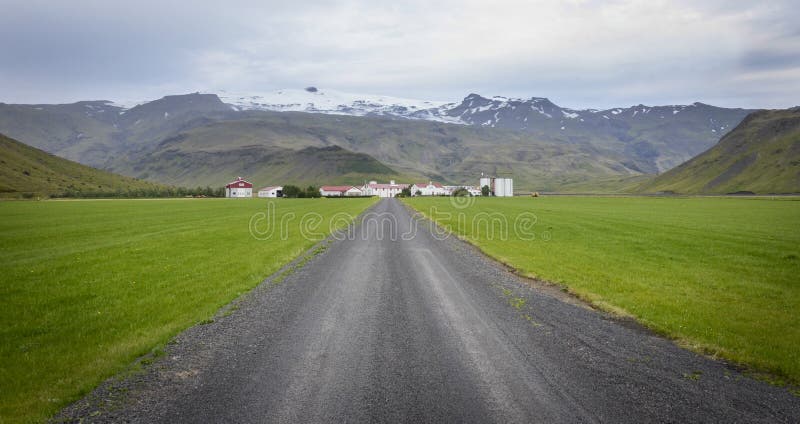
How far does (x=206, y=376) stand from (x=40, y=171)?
244 metres

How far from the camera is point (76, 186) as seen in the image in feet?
612

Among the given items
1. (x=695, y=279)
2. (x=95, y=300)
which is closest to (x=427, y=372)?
(x=95, y=300)

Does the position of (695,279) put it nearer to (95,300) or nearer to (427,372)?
(427,372)

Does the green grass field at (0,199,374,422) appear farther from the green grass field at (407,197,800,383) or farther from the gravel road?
the green grass field at (407,197,800,383)

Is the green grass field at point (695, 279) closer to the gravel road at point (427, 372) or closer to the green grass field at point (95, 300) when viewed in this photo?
the gravel road at point (427, 372)

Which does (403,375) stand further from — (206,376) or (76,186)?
(76,186)

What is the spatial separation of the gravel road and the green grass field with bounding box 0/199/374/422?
91 cm

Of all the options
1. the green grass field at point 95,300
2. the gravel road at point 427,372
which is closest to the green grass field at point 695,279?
the gravel road at point 427,372

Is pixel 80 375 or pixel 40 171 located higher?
pixel 40 171

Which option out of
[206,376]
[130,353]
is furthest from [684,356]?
[130,353]

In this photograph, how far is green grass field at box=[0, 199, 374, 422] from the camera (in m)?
8.55

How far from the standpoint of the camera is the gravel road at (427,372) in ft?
23.2

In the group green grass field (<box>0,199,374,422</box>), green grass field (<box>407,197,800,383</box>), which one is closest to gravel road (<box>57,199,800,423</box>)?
green grass field (<box>0,199,374,422</box>)

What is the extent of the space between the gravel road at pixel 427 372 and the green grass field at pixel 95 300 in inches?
36.0
